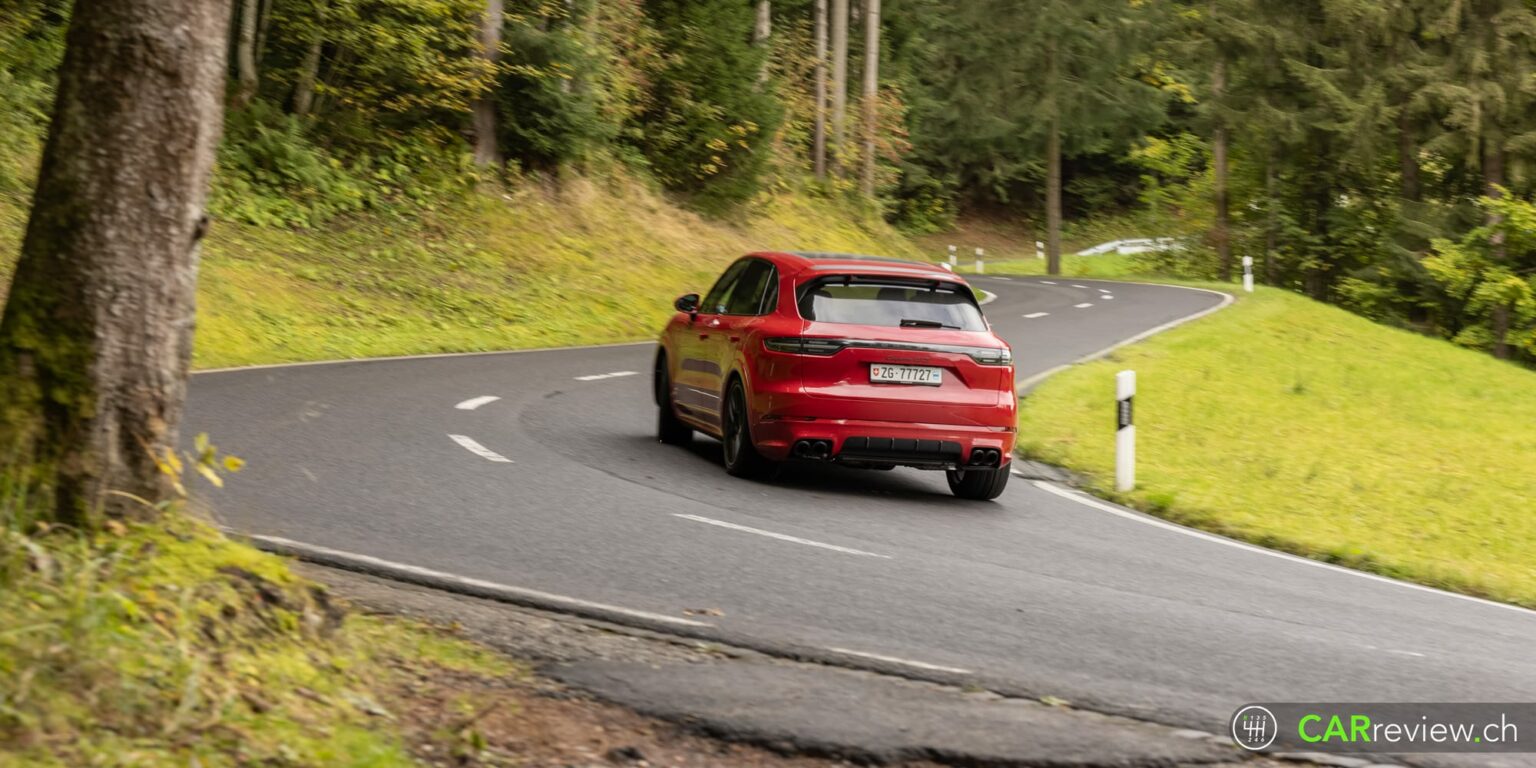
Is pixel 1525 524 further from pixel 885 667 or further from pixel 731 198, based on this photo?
pixel 731 198

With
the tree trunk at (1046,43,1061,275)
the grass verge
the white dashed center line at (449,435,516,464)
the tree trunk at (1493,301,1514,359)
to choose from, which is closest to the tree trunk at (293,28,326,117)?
the white dashed center line at (449,435,516,464)

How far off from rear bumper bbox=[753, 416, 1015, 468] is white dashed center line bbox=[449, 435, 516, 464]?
1.93m

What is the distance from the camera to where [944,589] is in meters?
8.36

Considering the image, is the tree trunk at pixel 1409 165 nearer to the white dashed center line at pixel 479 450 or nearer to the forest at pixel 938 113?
the forest at pixel 938 113

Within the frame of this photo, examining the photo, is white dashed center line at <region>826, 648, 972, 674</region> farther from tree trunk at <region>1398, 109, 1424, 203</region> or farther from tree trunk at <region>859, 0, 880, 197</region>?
tree trunk at <region>1398, 109, 1424, 203</region>

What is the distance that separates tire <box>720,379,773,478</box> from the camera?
11766mm

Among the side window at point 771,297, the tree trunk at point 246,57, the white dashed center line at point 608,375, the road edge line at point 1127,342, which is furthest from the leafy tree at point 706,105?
the side window at point 771,297

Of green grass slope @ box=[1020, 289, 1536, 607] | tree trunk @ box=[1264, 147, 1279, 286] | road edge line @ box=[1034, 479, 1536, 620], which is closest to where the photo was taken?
road edge line @ box=[1034, 479, 1536, 620]

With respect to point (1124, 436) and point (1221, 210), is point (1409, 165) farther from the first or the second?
point (1124, 436)

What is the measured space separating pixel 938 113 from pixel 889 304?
59.8 meters

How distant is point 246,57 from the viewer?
2814cm

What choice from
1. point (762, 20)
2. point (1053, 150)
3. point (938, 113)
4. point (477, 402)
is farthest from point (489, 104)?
point (938, 113)

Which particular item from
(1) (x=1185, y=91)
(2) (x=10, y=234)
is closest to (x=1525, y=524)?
(2) (x=10, y=234)

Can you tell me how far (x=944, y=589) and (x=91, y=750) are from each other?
16.1 feet
